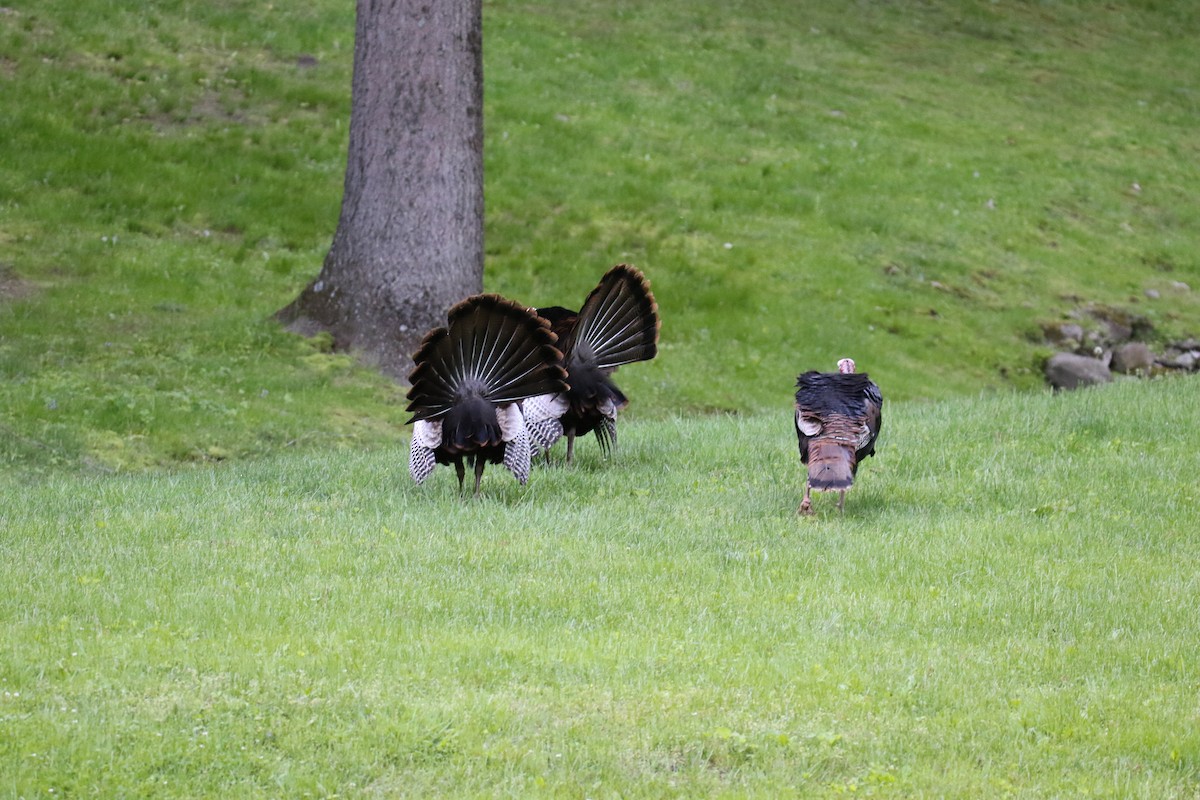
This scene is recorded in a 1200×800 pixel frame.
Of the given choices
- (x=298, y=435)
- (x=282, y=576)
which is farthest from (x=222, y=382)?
(x=282, y=576)

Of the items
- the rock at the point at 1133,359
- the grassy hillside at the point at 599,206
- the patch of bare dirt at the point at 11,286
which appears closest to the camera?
the grassy hillside at the point at 599,206

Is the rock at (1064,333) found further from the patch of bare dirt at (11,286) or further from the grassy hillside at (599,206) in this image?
the patch of bare dirt at (11,286)

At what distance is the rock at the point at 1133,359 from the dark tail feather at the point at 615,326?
13.5 m

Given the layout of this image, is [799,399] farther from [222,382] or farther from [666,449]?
[222,382]

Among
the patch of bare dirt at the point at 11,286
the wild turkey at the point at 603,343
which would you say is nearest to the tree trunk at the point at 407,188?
the patch of bare dirt at the point at 11,286

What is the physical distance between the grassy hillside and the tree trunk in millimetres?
881

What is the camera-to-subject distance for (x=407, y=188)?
1705 centimetres

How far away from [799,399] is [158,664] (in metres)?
5.35

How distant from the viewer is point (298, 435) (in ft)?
49.0

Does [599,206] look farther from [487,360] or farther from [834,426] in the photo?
[834,426]

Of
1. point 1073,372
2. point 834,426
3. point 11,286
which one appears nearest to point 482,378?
point 834,426

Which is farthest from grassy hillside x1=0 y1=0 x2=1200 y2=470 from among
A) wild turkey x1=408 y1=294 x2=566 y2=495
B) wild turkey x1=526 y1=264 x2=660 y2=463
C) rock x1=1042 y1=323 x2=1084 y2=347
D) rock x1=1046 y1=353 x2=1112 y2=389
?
wild turkey x1=408 y1=294 x2=566 y2=495

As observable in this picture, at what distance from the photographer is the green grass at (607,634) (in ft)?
18.6

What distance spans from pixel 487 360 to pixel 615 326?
1983mm
